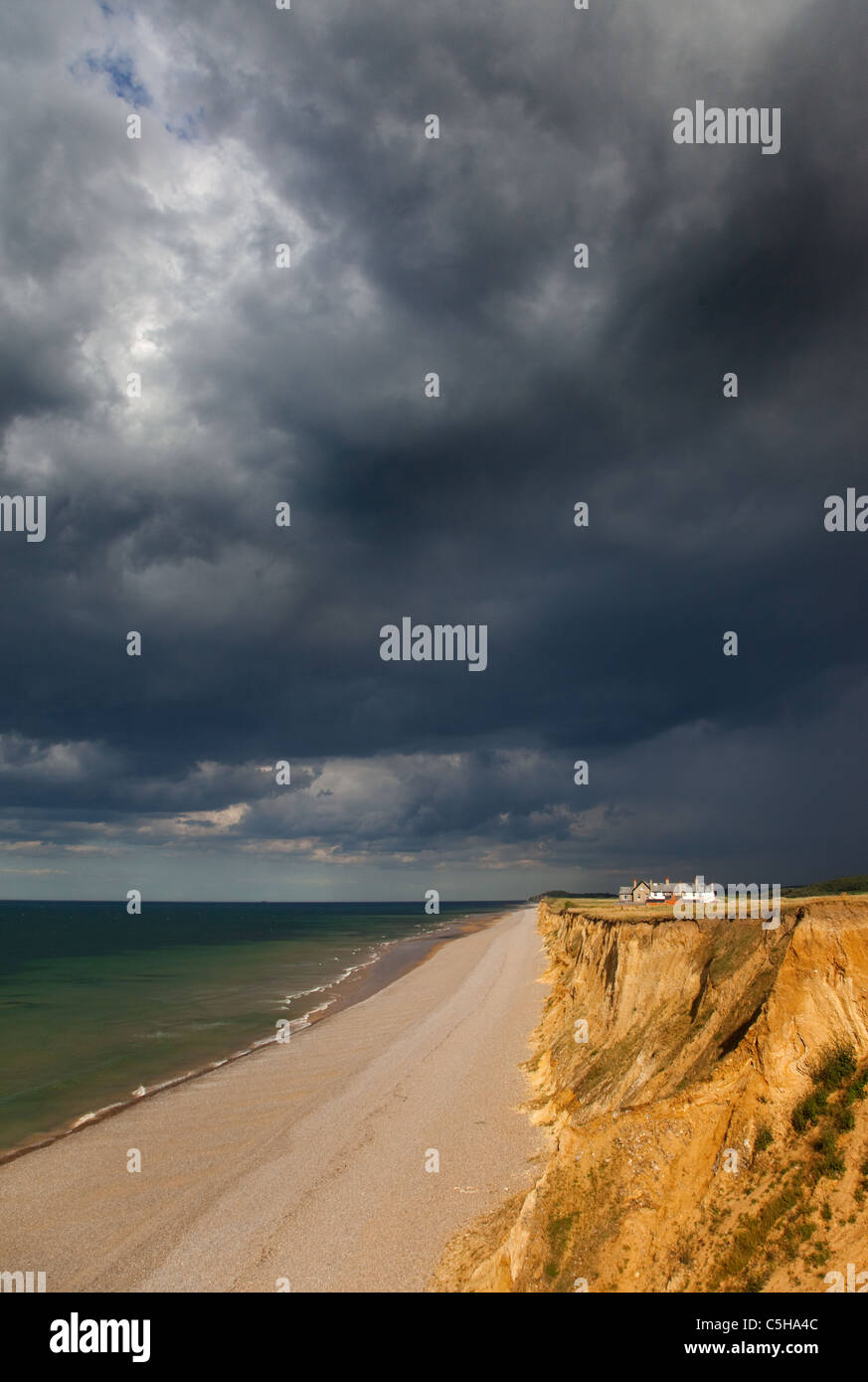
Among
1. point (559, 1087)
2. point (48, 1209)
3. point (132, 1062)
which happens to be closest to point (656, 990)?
point (559, 1087)

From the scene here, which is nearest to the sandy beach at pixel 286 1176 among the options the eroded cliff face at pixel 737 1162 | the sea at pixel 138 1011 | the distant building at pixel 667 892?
the eroded cliff face at pixel 737 1162

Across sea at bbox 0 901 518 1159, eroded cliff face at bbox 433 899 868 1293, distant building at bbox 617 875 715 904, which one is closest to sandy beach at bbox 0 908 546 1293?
eroded cliff face at bbox 433 899 868 1293

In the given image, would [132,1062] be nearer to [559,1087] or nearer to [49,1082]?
[49,1082]

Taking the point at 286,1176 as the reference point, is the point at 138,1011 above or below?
below

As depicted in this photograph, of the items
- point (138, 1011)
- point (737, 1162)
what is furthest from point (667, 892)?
point (737, 1162)

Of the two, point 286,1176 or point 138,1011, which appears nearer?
point 286,1176

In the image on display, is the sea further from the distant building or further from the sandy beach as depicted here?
the distant building

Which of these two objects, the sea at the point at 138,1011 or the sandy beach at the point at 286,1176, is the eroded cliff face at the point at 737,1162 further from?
the sea at the point at 138,1011

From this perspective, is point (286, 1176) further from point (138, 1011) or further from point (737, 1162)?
point (138, 1011)
